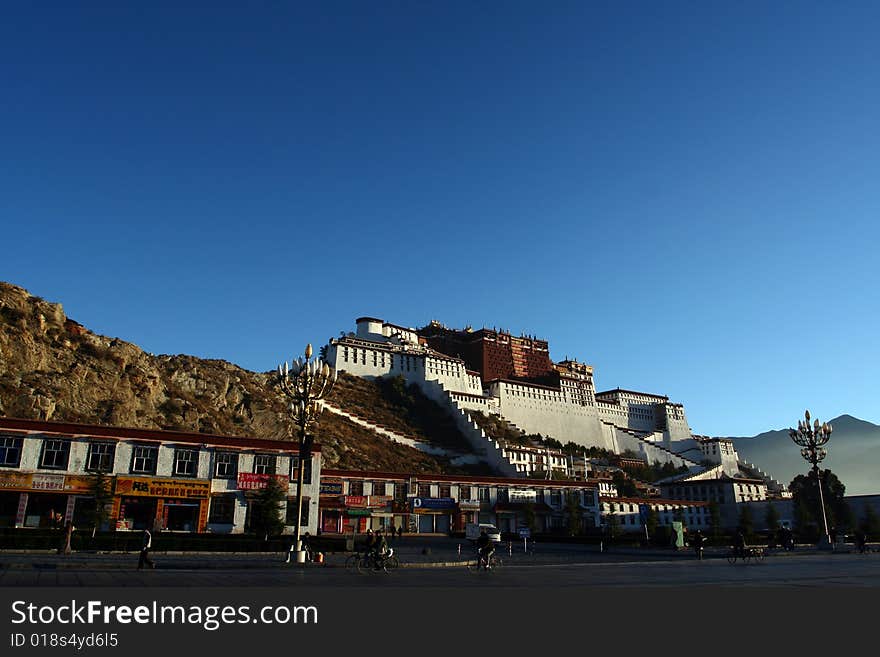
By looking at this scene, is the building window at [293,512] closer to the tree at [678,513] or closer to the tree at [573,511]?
the tree at [573,511]

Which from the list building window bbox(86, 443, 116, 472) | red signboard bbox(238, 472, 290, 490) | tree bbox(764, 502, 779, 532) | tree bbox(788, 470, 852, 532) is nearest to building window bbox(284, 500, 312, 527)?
red signboard bbox(238, 472, 290, 490)

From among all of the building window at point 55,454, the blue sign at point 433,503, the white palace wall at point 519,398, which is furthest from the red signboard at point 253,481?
the white palace wall at point 519,398

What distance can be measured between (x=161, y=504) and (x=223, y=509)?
4.09m

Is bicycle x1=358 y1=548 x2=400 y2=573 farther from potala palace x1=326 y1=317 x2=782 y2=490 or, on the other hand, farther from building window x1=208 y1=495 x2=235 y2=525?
potala palace x1=326 y1=317 x2=782 y2=490

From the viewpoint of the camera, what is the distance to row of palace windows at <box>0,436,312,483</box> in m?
39.0

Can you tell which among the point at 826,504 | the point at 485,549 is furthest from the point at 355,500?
the point at 826,504

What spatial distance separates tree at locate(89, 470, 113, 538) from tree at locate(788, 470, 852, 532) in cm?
7788

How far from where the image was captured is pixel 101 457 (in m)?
41.2

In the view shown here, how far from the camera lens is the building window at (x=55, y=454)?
3969 cm

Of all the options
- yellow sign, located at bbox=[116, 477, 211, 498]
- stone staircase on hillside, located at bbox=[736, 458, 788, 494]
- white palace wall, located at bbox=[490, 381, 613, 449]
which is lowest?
yellow sign, located at bbox=[116, 477, 211, 498]

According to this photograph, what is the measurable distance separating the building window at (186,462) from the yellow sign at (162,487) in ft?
1.81

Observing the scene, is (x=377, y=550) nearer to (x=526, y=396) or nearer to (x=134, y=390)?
(x=134, y=390)

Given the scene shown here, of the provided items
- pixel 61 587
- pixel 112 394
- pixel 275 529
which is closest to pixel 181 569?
pixel 61 587

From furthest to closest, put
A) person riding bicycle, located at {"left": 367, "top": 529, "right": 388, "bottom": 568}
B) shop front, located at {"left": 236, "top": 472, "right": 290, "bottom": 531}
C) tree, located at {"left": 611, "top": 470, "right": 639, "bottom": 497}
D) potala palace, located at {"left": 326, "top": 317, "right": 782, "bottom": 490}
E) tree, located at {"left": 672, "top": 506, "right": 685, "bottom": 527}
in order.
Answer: potala palace, located at {"left": 326, "top": 317, "right": 782, "bottom": 490} < tree, located at {"left": 611, "top": 470, "right": 639, "bottom": 497} < tree, located at {"left": 672, "top": 506, "right": 685, "bottom": 527} < shop front, located at {"left": 236, "top": 472, "right": 290, "bottom": 531} < person riding bicycle, located at {"left": 367, "top": 529, "right": 388, "bottom": 568}
